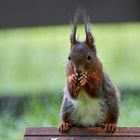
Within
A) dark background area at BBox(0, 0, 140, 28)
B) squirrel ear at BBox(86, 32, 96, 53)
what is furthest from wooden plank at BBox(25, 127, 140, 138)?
dark background area at BBox(0, 0, 140, 28)

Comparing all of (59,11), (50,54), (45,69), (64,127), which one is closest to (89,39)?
(64,127)

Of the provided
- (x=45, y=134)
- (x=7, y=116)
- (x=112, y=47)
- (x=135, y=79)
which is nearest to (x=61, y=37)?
(x=112, y=47)

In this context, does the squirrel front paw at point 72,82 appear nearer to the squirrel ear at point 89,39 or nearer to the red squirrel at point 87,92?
the red squirrel at point 87,92

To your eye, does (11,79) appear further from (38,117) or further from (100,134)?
(100,134)

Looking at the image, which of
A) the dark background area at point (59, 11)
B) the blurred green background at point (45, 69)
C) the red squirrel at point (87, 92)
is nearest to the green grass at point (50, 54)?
the blurred green background at point (45, 69)

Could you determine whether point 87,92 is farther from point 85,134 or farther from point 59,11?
point 59,11

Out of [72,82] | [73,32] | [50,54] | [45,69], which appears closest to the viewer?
[72,82]

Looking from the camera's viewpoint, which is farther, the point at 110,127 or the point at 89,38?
the point at 89,38
